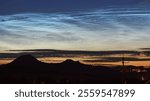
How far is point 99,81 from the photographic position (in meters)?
4.66

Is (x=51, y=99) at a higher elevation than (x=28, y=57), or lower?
lower

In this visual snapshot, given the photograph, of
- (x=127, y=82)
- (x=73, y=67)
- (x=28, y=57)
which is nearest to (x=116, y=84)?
(x=127, y=82)

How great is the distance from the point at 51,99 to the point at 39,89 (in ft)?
0.44

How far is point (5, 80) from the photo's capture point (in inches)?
186

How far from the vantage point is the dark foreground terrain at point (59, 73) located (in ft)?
15.3

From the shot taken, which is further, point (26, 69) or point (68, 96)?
point (26, 69)

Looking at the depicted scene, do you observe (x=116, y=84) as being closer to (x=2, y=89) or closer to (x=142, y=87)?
(x=142, y=87)

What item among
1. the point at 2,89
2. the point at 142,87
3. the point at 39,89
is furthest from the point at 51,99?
the point at 142,87

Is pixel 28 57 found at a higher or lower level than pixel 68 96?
higher

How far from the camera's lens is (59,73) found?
4715mm

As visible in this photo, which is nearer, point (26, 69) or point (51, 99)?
point (51, 99)

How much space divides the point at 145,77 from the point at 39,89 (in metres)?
0.88

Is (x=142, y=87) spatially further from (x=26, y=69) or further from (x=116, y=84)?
(x=26, y=69)

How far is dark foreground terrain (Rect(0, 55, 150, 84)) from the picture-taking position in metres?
4.66
